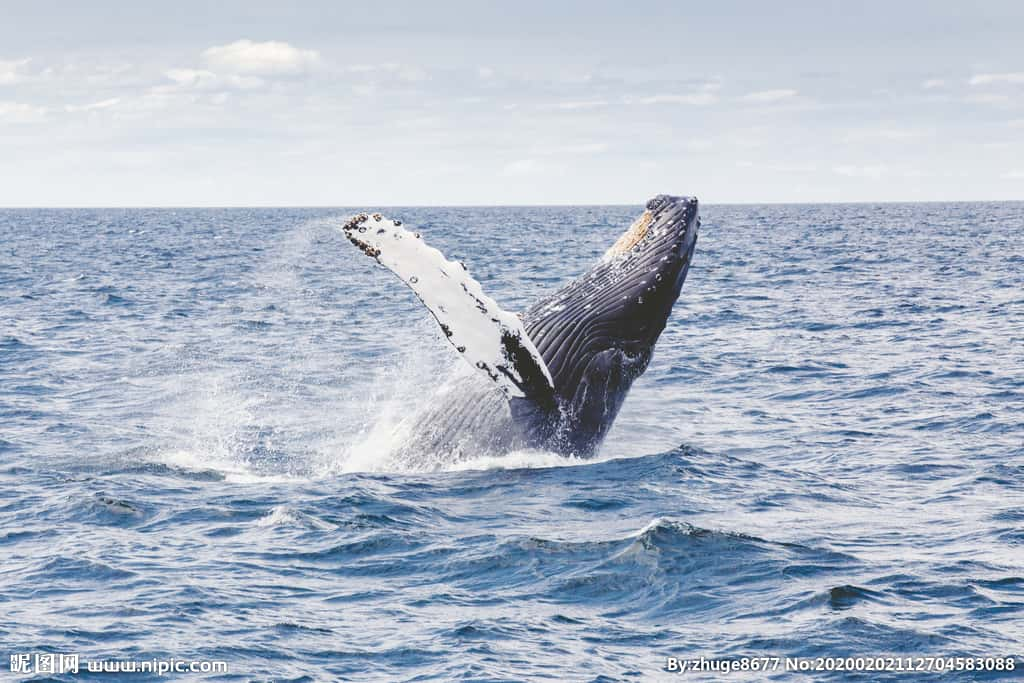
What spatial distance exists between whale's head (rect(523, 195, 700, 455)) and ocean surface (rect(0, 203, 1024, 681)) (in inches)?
33.1

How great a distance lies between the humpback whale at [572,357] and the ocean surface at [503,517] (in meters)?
0.33

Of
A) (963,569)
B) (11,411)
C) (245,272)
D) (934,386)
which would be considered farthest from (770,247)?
(963,569)

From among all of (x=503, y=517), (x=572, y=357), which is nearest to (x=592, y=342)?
(x=572, y=357)

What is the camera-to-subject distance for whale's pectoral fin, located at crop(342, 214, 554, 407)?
28.1 feet

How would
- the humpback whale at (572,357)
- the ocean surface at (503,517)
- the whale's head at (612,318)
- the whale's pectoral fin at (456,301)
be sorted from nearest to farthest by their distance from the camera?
the ocean surface at (503,517)
the whale's pectoral fin at (456,301)
the humpback whale at (572,357)
the whale's head at (612,318)

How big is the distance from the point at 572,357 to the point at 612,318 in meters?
0.47

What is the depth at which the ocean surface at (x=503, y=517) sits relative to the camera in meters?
7.80

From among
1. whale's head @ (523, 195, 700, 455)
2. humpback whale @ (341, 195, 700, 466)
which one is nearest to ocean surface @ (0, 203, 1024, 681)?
humpback whale @ (341, 195, 700, 466)

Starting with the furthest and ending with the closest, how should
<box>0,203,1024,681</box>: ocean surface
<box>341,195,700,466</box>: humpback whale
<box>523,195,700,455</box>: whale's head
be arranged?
<box>523,195,700,455</box>: whale's head
<box>341,195,700,466</box>: humpback whale
<box>0,203,1024,681</box>: ocean surface

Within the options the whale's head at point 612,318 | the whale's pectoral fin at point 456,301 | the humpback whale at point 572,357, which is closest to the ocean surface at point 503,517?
the humpback whale at point 572,357

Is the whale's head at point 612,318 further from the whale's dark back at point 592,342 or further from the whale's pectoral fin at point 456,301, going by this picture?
the whale's pectoral fin at point 456,301

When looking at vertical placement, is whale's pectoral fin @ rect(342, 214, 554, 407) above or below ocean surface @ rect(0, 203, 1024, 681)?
above

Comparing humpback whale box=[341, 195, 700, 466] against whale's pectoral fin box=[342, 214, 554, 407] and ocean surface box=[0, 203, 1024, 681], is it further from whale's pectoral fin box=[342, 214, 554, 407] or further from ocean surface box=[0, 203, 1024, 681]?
ocean surface box=[0, 203, 1024, 681]

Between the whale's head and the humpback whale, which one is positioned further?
the whale's head
